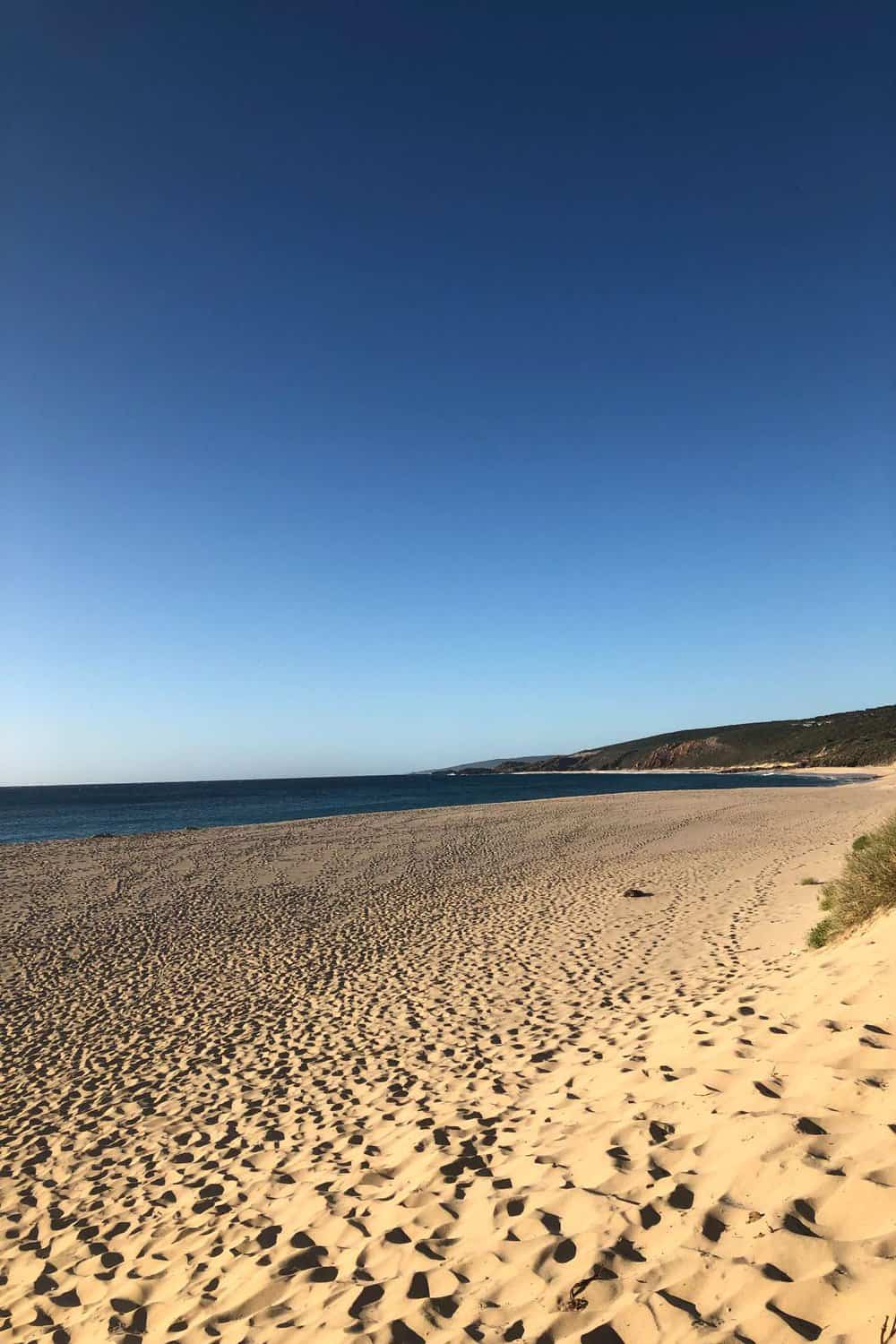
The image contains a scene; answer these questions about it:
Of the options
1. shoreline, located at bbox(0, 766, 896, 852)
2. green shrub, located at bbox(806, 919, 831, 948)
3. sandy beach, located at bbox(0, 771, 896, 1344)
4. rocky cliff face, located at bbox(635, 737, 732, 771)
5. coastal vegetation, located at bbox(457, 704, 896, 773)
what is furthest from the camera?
rocky cliff face, located at bbox(635, 737, 732, 771)

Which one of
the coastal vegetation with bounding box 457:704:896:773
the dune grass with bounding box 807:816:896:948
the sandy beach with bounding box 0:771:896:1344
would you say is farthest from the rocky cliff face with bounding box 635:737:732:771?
the dune grass with bounding box 807:816:896:948

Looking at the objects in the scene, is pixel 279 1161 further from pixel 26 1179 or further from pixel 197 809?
pixel 197 809

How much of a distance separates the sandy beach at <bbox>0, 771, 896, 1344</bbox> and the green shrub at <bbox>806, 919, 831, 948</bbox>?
670 mm

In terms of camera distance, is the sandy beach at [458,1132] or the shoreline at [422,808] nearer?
the sandy beach at [458,1132]

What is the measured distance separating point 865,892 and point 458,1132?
19.9 ft

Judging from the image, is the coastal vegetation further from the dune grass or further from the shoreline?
the dune grass

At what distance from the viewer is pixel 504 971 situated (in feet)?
36.3

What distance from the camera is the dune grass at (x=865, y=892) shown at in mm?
8461

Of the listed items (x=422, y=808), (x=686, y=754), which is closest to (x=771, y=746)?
(x=686, y=754)

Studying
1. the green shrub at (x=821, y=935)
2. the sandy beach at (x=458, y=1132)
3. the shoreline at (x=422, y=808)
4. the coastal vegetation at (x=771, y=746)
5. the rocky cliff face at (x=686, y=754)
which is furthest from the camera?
the rocky cliff face at (x=686, y=754)

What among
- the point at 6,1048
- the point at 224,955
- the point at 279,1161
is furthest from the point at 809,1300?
the point at 224,955

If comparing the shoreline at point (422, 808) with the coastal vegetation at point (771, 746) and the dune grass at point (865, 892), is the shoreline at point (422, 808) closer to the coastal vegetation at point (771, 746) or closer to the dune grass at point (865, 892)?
the coastal vegetation at point (771, 746)

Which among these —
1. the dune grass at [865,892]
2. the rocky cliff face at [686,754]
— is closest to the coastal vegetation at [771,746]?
the rocky cliff face at [686,754]

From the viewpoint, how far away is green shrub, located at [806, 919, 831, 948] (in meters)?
8.88
